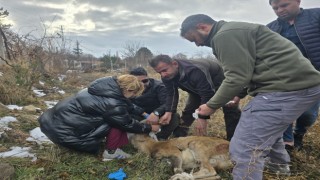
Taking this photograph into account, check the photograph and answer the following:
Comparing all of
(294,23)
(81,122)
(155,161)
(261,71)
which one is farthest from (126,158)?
(294,23)

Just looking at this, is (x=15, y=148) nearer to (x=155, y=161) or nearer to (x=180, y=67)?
(x=155, y=161)

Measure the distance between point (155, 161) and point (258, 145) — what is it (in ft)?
5.40

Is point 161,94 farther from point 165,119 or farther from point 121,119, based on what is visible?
point 121,119

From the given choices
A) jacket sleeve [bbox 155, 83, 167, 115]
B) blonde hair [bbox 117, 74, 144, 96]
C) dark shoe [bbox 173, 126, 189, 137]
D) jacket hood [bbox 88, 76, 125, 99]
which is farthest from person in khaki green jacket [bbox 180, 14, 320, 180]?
dark shoe [bbox 173, 126, 189, 137]

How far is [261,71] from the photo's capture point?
9.57ft

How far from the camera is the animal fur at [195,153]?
391 cm

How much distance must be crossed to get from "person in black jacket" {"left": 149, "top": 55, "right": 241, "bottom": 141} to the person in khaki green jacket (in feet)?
3.24

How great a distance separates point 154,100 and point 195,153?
1579 mm

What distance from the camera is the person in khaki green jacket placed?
9.29ft

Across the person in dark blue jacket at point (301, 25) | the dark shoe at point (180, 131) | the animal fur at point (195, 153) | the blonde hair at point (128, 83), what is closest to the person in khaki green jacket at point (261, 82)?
the animal fur at point (195, 153)

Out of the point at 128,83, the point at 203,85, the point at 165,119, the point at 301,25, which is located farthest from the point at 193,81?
the point at 301,25

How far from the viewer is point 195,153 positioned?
13.3 feet

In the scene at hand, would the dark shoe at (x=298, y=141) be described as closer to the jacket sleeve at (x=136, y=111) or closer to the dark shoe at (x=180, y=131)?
the dark shoe at (x=180, y=131)

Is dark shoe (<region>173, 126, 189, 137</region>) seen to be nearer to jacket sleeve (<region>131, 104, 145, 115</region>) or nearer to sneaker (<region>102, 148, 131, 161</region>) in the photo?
jacket sleeve (<region>131, 104, 145, 115</region>)
